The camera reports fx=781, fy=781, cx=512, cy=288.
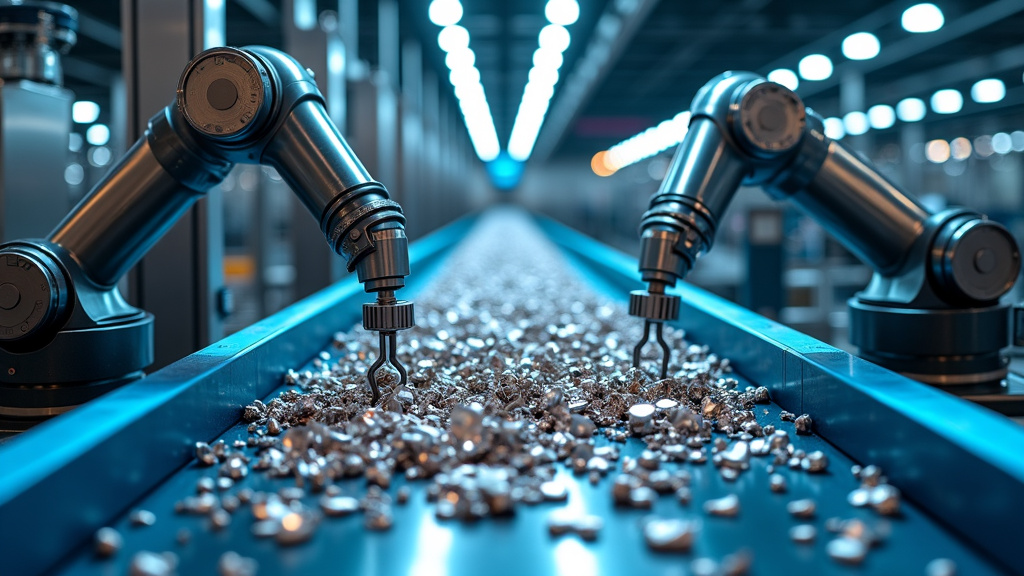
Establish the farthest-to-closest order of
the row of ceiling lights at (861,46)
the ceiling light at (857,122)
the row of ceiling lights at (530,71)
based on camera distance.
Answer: the ceiling light at (857,122), the row of ceiling lights at (530,71), the row of ceiling lights at (861,46)

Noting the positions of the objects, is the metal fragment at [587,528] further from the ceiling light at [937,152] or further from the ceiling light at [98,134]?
the ceiling light at [937,152]

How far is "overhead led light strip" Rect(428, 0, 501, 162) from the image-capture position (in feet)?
30.7

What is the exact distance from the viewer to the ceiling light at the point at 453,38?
1039cm

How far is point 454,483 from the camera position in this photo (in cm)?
103

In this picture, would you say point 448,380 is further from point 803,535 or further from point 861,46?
point 861,46

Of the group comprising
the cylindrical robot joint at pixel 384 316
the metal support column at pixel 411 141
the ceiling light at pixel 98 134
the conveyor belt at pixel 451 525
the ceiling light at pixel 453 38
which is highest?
the ceiling light at pixel 453 38

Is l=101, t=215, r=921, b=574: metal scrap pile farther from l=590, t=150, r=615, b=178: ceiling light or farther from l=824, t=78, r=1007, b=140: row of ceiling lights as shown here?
l=590, t=150, r=615, b=178: ceiling light

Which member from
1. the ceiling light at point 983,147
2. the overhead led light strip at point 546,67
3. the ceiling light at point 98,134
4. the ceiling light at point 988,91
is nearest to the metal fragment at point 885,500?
the overhead led light strip at point 546,67

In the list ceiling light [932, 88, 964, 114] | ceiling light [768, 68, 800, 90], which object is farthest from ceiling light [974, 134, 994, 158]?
ceiling light [768, 68, 800, 90]

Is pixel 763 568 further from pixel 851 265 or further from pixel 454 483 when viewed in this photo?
pixel 851 265

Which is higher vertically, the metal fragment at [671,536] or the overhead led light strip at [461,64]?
the overhead led light strip at [461,64]

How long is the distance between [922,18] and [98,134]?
51.3ft

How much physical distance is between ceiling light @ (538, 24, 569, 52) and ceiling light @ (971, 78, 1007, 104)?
6948 mm

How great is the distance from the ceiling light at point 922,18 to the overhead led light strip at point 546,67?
3416 mm
